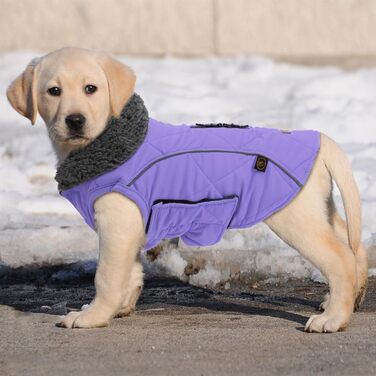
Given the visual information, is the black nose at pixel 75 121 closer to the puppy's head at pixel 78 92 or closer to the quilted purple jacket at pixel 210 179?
the puppy's head at pixel 78 92

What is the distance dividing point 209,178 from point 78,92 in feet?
2.58

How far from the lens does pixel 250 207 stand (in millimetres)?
5520

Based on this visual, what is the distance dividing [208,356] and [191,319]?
3.13ft

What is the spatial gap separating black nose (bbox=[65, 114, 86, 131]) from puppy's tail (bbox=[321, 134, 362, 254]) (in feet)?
3.85

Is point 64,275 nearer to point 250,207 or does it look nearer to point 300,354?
point 250,207

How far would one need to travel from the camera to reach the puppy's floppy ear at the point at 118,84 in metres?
5.64

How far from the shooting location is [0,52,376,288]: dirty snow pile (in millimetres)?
7152

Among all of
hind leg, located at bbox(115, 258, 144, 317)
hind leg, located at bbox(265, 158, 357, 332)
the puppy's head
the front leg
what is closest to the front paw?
the front leg

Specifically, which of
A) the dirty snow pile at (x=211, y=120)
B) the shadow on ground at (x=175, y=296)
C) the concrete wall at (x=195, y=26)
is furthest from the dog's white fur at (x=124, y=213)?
the concrete wall at (x=195, y=26)

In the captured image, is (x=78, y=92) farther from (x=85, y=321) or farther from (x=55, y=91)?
(x=85, y=321)

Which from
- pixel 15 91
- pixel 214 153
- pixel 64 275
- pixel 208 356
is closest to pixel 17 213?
pixel 64 275

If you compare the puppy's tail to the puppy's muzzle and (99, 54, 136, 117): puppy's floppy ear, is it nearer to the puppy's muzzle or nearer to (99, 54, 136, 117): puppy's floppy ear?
(99, 54, 136, 117): puppy's floppy ear

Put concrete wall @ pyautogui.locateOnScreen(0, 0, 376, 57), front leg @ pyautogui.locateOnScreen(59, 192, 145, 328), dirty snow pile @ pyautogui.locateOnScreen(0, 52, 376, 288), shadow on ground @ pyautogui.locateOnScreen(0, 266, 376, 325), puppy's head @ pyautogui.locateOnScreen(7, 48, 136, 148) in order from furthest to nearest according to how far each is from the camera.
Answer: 1. concrete wall @ pyautogui.locateOnScreen(0, 0, 376, 57)
2. dirty snow pile @ pyautogui.locateOnScreen(0, 52, 376, 288)
3. shadow on ground @ pyautogui.locateOnScreen(0, 266, 376, 325)
4. puppy's head @ pyautogui.locateOnScreen(7, 48, 136, 148)
5. front leg @ pyautogui.locateOnScreen(59, 192, 145, 328)

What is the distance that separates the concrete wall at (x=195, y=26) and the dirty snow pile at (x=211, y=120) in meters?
0.21
